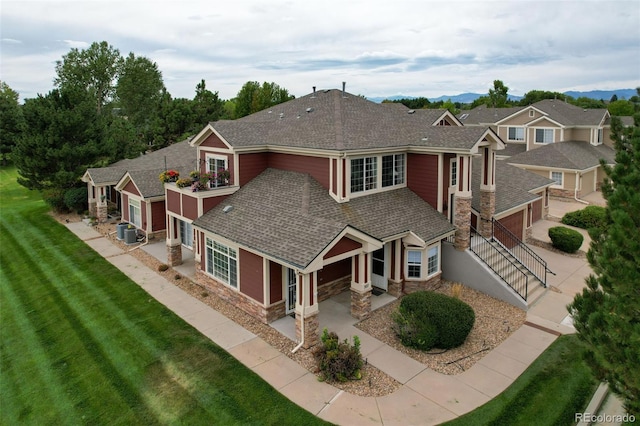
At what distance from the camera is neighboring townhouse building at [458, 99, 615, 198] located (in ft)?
118

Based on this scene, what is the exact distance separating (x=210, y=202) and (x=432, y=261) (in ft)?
31.1

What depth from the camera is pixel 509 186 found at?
23797 millimetres

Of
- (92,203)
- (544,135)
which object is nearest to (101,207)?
(92,203)

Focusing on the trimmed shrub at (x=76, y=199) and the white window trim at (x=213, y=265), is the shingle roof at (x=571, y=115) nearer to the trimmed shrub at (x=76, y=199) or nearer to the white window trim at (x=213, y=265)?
the white window trim at (x=213, y=265)

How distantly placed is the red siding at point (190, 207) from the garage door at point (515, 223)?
14276 mm

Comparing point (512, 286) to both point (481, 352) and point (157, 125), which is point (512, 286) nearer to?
point (481, 352)

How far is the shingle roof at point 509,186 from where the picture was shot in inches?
840

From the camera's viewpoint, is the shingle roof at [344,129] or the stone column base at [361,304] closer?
the stone column base at [361,304]

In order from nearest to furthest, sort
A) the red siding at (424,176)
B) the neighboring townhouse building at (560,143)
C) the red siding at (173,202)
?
the red siding at (424,176), the red siding at (173,202), the neighboring townhouse building at (560,143)

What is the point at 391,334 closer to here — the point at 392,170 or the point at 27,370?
the point at 392,170

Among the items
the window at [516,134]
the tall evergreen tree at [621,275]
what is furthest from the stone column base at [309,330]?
the window at [516,134]

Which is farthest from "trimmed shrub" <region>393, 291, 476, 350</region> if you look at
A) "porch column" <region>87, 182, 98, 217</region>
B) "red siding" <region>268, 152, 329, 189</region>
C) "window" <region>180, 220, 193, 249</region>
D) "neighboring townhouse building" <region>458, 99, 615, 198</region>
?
"neighboring townhouse building" <region>458, 99, 615, 198</region>

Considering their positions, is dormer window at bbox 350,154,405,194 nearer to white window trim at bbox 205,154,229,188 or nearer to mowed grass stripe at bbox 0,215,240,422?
white window trim at bbox 205,154,229,188

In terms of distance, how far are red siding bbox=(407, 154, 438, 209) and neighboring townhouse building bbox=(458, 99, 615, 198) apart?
74.0 ft
